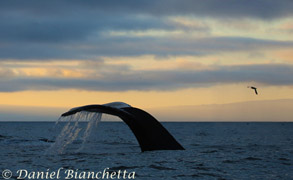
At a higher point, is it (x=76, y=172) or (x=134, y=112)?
(x=134, y=112)

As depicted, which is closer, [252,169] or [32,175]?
[32,175]

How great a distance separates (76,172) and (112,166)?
2.10 m

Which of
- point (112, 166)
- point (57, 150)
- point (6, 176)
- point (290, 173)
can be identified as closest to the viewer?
point (6, 176)

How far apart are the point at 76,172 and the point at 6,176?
2602 millimetres

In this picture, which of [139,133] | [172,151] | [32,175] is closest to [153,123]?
[139,133]

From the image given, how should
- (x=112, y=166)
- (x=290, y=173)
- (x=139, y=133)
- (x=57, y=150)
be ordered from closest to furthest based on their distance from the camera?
1. (x=290, y=173)
2. (x=112, y=166)
3. (x=139, y=133)
4. (x=57, y=150)

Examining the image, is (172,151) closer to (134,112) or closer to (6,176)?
(134,112)

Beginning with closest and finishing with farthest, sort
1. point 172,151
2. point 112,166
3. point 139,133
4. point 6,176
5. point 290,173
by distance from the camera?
point 6,176 → point 290,173 → point 112,166 → point 139,133 → point 172,151

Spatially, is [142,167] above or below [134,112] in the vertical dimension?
below

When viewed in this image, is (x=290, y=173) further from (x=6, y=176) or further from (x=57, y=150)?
(x=57, y=150)

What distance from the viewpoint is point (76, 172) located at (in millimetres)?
15492

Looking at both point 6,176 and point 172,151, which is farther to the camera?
point 172,151

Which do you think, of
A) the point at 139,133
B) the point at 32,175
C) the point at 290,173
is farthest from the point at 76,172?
the point at 290,173

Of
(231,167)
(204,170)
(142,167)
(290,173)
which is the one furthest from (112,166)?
(290,173)
